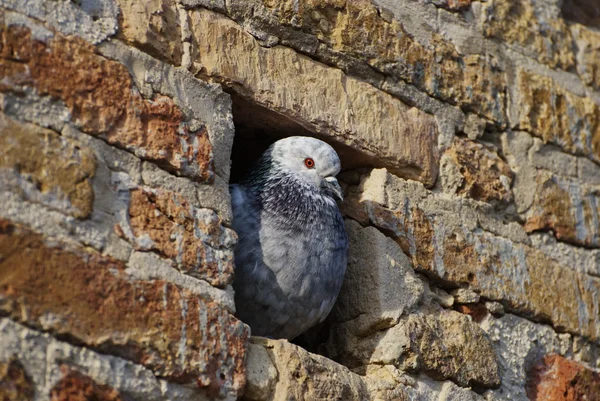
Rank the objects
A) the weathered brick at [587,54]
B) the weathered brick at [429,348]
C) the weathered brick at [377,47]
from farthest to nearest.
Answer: the weathered brick at [587,54] → the weathered brick at [377,47] → the weathered brick at [429,348]

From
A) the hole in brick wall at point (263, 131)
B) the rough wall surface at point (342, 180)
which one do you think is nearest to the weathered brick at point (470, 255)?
the rough wall surface at point (342, 180)

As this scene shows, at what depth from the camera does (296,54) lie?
11.8ft

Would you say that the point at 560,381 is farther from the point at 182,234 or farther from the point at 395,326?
the point at 182,234

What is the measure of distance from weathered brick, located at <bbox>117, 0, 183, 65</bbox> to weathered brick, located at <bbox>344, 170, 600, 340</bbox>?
1003 millimetres

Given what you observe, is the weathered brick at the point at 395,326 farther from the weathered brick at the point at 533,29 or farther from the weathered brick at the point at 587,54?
the weathered brick at the point at 587,54

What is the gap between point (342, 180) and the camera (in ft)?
13.0

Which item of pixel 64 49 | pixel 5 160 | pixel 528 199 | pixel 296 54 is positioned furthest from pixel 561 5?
pixel 5 160

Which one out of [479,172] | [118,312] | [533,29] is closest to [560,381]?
[479,172]

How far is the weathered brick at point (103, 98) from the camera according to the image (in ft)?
8.94

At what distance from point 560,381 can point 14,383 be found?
2.28m

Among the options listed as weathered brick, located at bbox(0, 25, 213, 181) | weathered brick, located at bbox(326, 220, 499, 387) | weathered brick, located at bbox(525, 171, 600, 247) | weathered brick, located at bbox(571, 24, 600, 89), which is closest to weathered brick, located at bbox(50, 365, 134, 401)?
weathered brick, located at bbox(0, 25, 213, 181)

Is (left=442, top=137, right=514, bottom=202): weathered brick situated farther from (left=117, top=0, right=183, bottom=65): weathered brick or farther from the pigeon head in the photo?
(left=117, top=0, right=183, bottom=65): weathered brick

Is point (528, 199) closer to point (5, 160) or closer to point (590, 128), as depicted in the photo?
point (590, 128)

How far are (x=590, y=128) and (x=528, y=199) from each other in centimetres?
64
